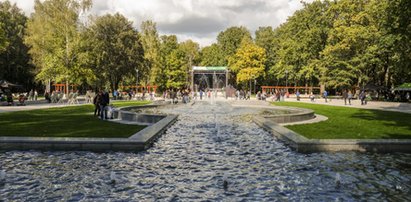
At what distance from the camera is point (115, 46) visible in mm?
57656

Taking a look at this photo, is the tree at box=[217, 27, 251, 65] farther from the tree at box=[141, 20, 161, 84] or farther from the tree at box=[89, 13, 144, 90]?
the tree at box=[89, 13, 144, 90]

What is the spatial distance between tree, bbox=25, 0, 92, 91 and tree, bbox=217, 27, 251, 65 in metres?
47.4

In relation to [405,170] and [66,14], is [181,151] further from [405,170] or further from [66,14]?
[66,14]

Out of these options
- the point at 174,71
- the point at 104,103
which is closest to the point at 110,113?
the point at 104,103

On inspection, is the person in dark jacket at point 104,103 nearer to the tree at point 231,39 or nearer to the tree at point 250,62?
the tree at point 250,62

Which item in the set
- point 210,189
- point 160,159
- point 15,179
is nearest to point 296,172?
point 210,189

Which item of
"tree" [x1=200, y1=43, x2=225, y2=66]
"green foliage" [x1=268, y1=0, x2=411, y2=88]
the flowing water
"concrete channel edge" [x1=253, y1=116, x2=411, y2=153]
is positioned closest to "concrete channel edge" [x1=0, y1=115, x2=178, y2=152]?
the flowing water

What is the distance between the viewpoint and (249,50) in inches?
2901

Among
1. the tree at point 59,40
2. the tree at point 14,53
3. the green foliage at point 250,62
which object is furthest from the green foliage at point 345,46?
the tree at point 14,53

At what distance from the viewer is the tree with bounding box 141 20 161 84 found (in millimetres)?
71969

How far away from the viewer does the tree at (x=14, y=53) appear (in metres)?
59.9

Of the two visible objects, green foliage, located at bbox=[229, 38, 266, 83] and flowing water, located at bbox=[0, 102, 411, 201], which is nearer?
flowing water, located at bbox=[0, 102, 411, 201]

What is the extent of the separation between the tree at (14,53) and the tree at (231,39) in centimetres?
4597

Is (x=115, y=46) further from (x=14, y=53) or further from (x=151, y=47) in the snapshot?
(x=14, y=53)
